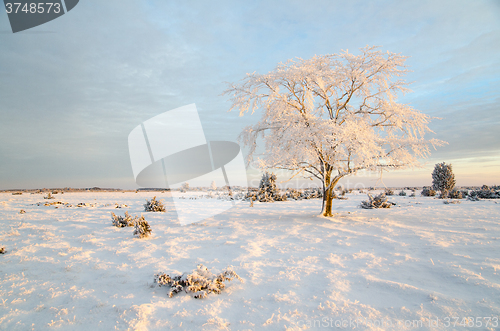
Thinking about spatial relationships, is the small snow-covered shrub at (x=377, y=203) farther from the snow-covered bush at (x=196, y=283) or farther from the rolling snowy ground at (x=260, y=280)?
the snow-covered bush at (x=196, y=283)

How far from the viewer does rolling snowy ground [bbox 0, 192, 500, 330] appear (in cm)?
288

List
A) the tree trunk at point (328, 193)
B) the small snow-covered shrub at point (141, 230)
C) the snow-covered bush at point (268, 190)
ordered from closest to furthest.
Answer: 1. the small snow-covered shrub at point (141, 230)
2. the tree trunk at point (328, 193)
3. the snow-covered bush at point (268, 190)

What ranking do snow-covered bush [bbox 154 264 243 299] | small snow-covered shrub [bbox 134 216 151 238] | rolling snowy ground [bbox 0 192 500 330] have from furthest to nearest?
1. small snow-covered shrub [bbox 134 216 151 238]
2. snow-covered bush [bbox 154 264 243 299]
3. rolling snowy ground [bbox 0 192 500 330]

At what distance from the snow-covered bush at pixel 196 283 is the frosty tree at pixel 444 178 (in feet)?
92.1

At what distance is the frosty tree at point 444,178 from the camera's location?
23.8 m

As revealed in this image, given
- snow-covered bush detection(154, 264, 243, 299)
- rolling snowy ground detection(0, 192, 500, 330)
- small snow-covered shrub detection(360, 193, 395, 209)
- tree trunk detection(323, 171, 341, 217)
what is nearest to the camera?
rolling snowy ground detection(0, 192, 500, 330)

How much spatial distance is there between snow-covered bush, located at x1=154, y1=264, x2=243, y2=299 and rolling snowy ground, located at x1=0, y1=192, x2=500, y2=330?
0.11 m

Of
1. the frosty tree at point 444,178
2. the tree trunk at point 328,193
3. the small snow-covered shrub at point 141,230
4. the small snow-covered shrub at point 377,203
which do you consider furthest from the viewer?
the frosty tree at point 444,178

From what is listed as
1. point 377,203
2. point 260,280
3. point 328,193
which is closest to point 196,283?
point 260,280

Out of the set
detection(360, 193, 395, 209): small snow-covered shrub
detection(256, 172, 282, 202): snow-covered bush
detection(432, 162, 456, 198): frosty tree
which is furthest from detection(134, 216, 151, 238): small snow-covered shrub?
detection(432, 162, 456, 198): frosty tree

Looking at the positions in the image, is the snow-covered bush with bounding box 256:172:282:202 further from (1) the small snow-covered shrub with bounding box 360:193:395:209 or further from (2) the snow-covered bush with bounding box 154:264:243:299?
(2) the snow-covered bush with bounding box 154:264:243:299

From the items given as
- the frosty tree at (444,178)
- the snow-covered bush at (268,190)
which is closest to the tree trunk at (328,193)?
the snow-covered bush at (268,190)

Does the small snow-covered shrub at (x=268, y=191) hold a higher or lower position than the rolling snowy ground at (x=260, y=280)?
higher

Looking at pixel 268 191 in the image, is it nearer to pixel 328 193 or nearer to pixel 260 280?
pixel 328 193
